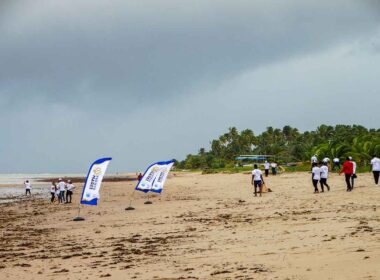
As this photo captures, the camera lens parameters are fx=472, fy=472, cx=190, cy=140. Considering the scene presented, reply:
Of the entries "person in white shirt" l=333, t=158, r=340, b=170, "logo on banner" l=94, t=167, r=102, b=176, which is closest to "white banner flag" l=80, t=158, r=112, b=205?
"logo on banner" l=94, t=167, r=102, b=176

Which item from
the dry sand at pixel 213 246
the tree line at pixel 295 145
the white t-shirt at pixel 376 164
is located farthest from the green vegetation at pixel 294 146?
the dry sand at pixel 213 246

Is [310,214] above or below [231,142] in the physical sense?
below

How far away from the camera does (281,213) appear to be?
656 inches

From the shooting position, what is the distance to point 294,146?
242 feet

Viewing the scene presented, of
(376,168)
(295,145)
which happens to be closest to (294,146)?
(295,145)

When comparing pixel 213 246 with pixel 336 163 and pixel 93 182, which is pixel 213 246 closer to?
pixel 93 182

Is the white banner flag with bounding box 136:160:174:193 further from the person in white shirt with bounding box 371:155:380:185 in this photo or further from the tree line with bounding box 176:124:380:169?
the tree line with bounding box 176:124:380:169

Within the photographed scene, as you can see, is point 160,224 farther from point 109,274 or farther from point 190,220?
point 109,274

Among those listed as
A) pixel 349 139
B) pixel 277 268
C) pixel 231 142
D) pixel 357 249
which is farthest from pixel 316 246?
pixel 231 142

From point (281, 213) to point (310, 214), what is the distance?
130cm

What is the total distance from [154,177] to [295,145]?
5064 cm

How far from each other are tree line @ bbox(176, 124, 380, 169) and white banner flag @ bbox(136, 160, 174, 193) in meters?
24.5

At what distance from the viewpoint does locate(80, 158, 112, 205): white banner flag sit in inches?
798

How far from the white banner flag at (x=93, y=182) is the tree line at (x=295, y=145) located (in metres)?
31.2
